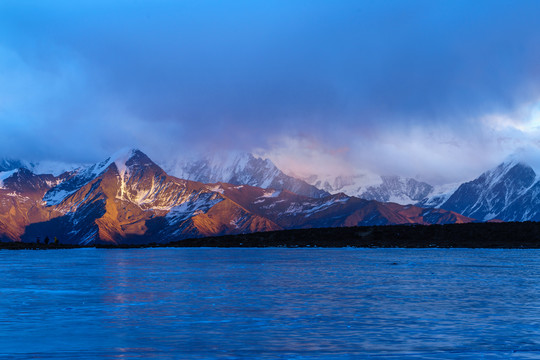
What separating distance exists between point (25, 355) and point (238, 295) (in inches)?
805

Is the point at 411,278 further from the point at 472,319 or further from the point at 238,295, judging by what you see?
the point at 472,319

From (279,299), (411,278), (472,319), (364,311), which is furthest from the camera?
(411,278)

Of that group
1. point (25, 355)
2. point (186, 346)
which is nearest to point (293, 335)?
point (186, 346)

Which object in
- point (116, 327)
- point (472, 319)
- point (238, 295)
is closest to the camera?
point (116, 327)

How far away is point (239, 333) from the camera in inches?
1028

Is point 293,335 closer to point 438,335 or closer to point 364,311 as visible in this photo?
point 438,335

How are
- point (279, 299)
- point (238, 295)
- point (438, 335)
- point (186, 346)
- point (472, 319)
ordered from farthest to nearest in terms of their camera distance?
point (238, 295), point (279, 299), point (472, 319), point (438, 335), point (186, 346)

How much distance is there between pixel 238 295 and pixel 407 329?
16.2 m

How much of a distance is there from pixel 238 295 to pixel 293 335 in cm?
1581

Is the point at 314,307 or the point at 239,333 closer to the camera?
the point at 239,333

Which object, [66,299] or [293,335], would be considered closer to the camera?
[293,335]

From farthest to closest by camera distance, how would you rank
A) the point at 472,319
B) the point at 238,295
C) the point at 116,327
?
the point at 238,295
the point at 472,319
the point at 116,327

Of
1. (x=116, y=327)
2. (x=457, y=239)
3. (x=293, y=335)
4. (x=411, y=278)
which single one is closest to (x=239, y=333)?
(x=293, y=335)

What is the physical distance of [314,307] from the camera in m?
34.6
